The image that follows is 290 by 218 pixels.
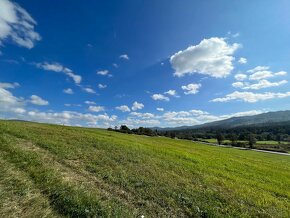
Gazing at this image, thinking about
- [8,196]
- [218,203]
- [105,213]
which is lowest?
[218,203]

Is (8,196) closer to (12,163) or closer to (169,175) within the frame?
(12,163)

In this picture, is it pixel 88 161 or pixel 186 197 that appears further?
pixel 88 161

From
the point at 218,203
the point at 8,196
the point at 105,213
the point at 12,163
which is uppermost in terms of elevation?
the point at 12,163

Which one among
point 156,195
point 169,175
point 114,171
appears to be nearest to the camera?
point 156,195

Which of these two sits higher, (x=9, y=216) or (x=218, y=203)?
(x=9, y=216)

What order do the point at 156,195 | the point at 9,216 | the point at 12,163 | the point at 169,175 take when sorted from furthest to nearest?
the point at 169,175 < the point at 12,163 < the point at 156,195 < the point at 9,216

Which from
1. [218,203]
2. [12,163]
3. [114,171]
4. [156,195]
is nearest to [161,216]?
[156,195]

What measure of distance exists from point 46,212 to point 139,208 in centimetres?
313

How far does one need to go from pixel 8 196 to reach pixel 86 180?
318 cm

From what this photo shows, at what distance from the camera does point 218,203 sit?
29.2 feet

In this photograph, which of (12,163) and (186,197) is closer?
(186,197)

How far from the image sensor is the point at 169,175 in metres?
12.3

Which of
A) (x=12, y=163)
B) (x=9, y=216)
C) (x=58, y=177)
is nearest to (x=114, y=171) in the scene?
(x=58, y=177)

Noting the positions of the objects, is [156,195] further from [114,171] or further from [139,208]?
[114,171]
